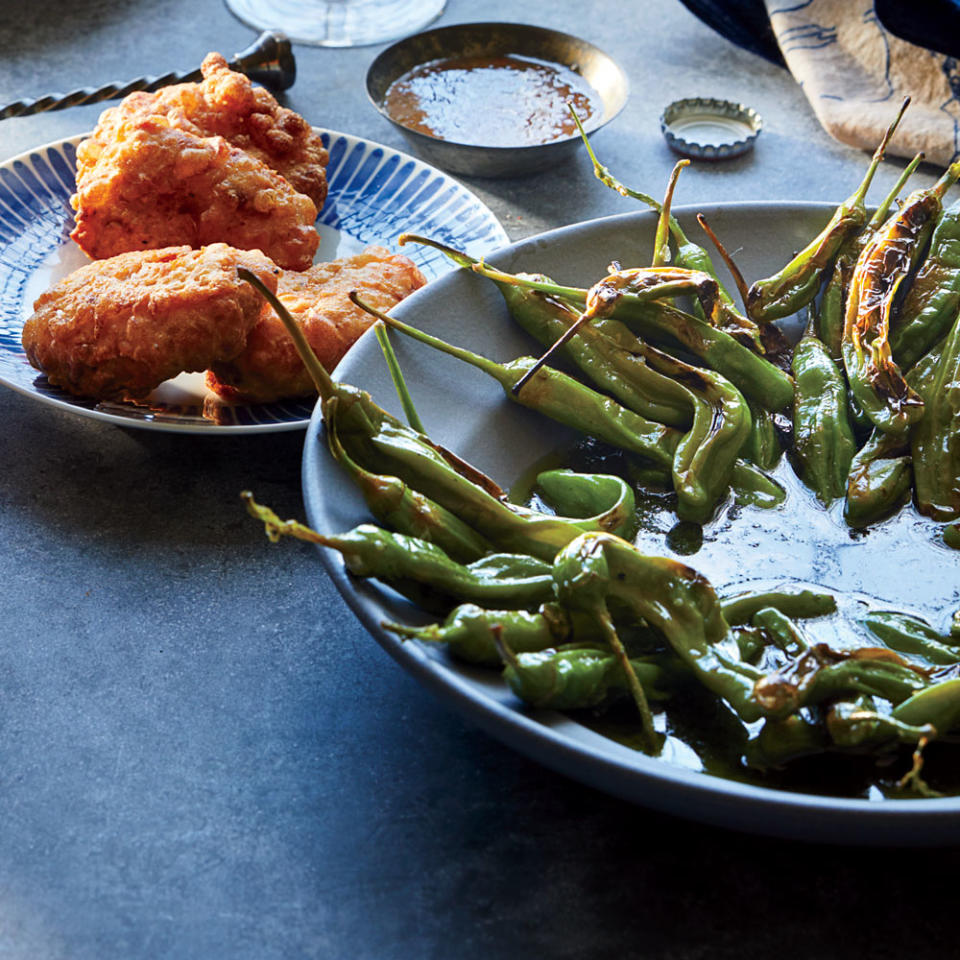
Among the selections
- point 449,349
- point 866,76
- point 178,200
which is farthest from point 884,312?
point 866,76

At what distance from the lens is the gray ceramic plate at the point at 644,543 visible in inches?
43.1

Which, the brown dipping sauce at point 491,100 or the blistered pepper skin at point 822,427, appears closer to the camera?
the blistered pepper skin at point 822,427

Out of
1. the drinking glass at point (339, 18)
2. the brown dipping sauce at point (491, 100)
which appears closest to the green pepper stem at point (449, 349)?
the brown dipping sauce at point (491, 100)

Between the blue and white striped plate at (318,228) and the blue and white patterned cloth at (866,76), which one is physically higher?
the blue and white patterned cloth at (866,76)

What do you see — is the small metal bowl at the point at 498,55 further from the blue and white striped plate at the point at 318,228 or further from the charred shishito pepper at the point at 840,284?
the charred shishito pepper at the point at 840,284

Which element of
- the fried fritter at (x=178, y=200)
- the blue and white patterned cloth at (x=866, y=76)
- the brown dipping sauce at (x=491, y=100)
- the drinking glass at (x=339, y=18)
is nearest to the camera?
the fried fritter at (x=178, y=200)

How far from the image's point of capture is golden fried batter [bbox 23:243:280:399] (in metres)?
1.76

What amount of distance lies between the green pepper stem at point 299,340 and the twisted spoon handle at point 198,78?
1.50m

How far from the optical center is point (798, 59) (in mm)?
3129

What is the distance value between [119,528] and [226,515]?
18 centimetres

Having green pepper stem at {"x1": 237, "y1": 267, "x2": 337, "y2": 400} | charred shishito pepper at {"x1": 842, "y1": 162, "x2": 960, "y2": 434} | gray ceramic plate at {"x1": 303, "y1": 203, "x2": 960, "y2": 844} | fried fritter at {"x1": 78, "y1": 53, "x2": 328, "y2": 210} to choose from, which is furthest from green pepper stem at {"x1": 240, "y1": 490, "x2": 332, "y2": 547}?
fried fritter at {"x1": 78, "y1": 53, "x2": 328, "y2": 210}

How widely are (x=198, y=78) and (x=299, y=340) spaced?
1.74 metres

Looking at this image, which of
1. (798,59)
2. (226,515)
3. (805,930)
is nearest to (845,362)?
(805,930)

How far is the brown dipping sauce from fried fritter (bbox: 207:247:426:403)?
2.61ft
